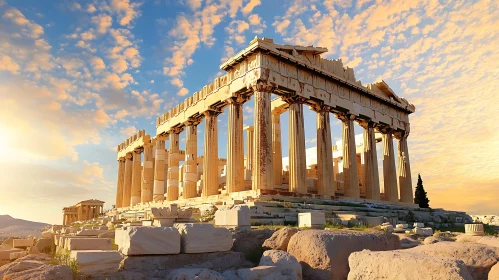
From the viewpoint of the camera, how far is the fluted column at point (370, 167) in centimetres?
3009

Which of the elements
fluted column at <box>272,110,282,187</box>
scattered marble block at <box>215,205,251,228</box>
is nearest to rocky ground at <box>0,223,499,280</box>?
scattered marble block at <box>215,205,251,228</box>

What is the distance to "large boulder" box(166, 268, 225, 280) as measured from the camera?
23.2ft

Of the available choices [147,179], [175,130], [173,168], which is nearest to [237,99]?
[175,130]

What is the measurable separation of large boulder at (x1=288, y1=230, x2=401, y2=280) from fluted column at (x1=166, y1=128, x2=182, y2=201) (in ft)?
78.3

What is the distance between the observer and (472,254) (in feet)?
22.9

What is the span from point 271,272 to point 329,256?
3.74 feet

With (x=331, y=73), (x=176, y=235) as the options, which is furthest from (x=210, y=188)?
(x=176, y=235)

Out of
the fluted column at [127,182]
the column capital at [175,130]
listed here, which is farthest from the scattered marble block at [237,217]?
the fluted column at [127,182]

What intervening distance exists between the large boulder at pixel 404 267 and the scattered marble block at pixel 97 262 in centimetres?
403

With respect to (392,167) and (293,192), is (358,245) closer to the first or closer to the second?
A: (293,192)

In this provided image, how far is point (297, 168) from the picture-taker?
78.2 feet

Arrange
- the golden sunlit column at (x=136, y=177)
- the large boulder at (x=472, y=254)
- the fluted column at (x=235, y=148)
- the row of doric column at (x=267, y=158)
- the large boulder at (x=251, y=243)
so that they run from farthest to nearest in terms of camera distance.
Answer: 1. the golden sunlit column at (x=136, y=177)
2. the fluted column at (x=235, y=148)
3. the row of doric column at (x=267, y=158)
4. the large boulder at (x=251, y=243)
5. the large boulder at (x=472, y=254)

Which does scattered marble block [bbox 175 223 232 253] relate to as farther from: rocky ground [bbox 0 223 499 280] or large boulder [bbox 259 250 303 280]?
large boulder [bbox 259 250 303 280]

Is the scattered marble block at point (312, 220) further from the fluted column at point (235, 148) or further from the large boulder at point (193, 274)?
the fluted column at point (235, 148)
